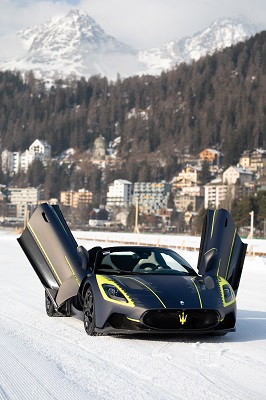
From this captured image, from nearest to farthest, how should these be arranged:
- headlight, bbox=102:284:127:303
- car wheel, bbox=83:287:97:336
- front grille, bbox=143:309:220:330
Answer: front grille, bbox=143:309:220:330, headlight, bbox=102:284:127:303, car wheel, bbox=83:287:97:336

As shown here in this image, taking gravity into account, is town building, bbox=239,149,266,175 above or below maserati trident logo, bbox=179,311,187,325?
above

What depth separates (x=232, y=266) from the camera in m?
9.89

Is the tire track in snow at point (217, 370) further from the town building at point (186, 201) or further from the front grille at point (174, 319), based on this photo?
the town building at point (186, 201)

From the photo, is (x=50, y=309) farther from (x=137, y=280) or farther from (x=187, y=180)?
(x=187, y=180)

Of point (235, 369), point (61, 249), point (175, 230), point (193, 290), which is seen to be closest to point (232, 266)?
point (193, 290)

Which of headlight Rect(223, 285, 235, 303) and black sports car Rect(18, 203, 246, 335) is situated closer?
black sports car Rect(18, 203, 246, 335)

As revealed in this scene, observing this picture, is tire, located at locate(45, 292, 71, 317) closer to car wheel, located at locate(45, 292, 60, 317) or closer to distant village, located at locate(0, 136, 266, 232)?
car wheel, located at locate(45, 292, 60, 317)

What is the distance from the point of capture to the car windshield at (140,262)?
9.21 metres

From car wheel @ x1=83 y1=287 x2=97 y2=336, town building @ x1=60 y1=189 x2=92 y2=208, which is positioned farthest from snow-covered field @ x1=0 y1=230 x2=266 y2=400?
town building @ x1=60 y1=189 x2=92 y2=208

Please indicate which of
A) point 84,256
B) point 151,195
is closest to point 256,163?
point 151,195

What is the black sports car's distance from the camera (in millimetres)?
8141

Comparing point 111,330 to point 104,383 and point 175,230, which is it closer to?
point 104,383

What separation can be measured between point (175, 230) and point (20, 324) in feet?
425

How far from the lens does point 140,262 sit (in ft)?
30.9
